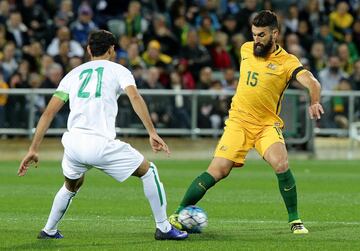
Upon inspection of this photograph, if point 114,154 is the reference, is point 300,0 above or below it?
below

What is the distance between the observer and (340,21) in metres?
28.4

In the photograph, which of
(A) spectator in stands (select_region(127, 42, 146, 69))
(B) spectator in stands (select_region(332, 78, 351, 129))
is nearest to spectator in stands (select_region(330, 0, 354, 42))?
(B) spectator in stands (select_region(332, 78, 351, 129))

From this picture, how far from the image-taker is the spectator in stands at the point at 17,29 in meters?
24.7

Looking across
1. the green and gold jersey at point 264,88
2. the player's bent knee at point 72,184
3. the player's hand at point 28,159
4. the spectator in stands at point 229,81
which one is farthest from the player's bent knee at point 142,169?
Result: the spectator in stands at point 229,81

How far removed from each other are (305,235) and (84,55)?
13.7 metres

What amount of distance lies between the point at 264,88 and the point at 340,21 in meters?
17.3

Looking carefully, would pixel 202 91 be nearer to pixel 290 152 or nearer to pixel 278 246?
pixel 290 152

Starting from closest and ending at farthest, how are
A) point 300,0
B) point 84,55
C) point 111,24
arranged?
point 84,55 < point 111,24 < point 300,0

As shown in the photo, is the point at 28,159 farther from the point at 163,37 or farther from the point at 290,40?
the point at 290,40

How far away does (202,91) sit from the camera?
78.3ft

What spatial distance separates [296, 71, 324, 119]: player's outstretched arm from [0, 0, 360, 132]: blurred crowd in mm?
11982

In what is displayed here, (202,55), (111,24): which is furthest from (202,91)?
(111,24)

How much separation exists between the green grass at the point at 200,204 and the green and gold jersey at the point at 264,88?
1198 mm

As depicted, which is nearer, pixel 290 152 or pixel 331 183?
pixel 331 183
